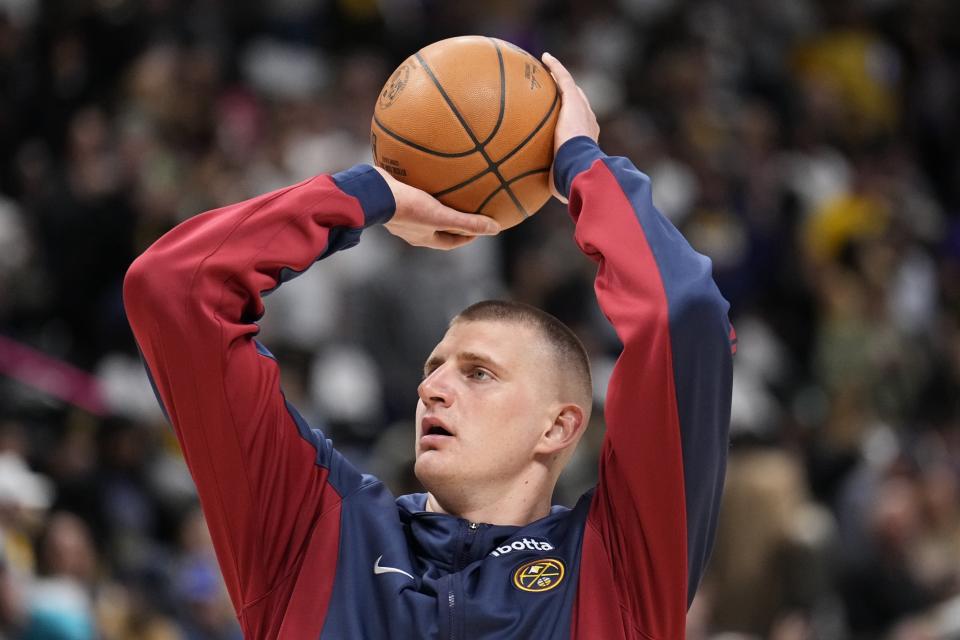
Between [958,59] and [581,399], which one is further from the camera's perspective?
[958,59]

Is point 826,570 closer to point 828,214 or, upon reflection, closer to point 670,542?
point 828,214

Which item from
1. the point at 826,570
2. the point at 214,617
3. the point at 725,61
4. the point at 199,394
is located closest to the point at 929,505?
the point at 826,570

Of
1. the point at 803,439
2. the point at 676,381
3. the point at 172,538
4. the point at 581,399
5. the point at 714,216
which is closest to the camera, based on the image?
the point at 676,381

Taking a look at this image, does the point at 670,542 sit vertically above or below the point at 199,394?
below

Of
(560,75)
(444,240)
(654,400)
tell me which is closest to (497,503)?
(654,400)

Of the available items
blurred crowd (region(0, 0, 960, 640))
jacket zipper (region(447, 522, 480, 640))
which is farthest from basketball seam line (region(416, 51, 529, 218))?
blurred crowd (region(0, 0, 960, 640))

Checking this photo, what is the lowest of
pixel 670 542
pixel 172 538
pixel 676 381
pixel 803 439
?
pixel 803 439

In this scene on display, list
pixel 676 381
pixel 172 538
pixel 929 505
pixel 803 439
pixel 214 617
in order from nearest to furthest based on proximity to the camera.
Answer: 1. pixel 676 381
2. pixel 214 617
3. pixel 172 538
4. pixel 929 505
5. pixel 803 439

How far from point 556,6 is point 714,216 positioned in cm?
266

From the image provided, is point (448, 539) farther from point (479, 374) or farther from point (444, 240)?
point (444, 240)

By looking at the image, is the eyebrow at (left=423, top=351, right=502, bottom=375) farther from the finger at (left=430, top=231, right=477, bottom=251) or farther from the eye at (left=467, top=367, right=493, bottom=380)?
the finger at (left=430, top=231, right=477, bottom=251)

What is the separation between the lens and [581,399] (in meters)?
3.79

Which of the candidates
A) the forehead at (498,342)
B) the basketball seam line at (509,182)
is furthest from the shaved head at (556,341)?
the basketball seam line at (509,182)

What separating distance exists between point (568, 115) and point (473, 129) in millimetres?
236
